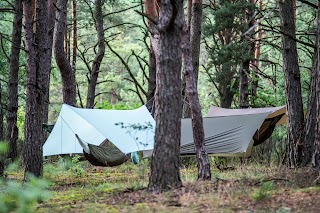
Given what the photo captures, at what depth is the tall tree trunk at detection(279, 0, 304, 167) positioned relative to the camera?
5.52 metres

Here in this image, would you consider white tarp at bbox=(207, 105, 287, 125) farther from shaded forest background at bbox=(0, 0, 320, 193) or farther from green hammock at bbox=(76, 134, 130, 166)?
green hammock at bbox=(76, 134, 130, 166)

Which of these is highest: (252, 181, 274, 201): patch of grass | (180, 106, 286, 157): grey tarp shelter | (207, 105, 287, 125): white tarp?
(207, 105, 287, 125): white tarp

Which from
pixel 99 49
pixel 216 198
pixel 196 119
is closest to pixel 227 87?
pixel 99 49

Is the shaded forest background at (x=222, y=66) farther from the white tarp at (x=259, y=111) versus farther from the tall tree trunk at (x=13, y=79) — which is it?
the white tarp at (x=259, y=111)

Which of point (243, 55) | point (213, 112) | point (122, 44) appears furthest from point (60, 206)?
point (122, 44)

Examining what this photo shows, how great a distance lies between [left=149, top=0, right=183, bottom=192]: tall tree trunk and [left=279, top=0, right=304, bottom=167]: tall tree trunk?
7.28ft

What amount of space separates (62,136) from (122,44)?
13.0m

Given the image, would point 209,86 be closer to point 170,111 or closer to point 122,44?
point 122,44

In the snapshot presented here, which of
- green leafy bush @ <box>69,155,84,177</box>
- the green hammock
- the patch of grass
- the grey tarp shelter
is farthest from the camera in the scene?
green leafy bush @ <box>69,155,84,177</box>

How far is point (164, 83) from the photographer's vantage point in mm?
3688

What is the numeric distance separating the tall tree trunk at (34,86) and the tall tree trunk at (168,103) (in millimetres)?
2075

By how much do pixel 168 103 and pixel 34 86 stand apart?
2.20 metres

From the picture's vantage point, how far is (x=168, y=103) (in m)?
3.66

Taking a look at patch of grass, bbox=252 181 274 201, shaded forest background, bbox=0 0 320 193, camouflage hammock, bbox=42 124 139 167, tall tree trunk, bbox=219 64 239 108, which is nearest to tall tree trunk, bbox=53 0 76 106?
shaded forest background, bbox=0 0 320 193
